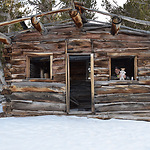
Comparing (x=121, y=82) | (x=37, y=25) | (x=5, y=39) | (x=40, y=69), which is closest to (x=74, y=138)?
(x=121, y=82)

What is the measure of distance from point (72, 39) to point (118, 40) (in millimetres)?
1870

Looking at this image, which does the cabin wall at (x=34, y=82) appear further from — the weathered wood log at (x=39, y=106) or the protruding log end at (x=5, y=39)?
the protruding log end at (x=5, y=39)

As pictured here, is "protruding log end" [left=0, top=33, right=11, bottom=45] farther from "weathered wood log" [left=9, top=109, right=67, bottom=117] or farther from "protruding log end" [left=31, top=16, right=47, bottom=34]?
"weathered wood log" [left=9, top=109, right=67, bottom=117]

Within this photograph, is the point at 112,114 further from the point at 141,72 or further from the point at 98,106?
the point at 141,72

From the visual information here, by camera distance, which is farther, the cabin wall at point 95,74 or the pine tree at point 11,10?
the pine tree at point 11,10

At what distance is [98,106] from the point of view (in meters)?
6.32

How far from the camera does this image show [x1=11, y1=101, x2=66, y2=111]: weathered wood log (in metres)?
6.39

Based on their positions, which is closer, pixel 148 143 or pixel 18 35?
pixel 148 143

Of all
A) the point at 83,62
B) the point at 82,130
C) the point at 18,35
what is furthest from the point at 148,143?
the point at 83,62

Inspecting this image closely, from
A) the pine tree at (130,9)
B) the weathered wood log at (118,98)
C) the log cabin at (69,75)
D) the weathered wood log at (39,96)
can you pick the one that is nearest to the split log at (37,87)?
the log cabin at (69,75)

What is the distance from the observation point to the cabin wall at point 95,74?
6383 millimetres

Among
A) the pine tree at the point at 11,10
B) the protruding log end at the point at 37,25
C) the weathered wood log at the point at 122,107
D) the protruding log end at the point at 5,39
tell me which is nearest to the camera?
the protruding log end at the point at 37,25

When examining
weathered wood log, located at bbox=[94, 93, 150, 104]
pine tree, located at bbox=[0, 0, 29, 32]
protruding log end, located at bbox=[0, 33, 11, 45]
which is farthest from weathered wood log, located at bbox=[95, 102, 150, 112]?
pine tree, located at bbox=[0, 0, 29, 32]

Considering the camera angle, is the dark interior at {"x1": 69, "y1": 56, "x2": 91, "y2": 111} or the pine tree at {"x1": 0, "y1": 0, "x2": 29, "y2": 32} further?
the pine tree at {"x1": 0, "y1": 0, "x2": 29, "y2": 32}
